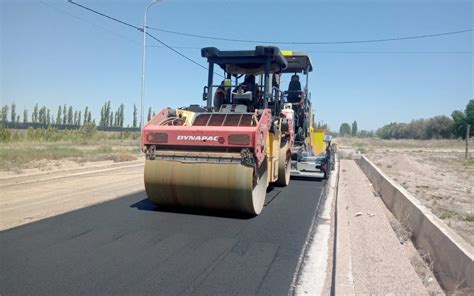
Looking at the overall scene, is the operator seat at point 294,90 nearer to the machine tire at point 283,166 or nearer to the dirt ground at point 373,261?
the machine tire at point 283,166

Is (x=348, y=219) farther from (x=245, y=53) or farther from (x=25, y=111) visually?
(x=25, y=111)

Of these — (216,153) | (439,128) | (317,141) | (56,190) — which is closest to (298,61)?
(317,141)

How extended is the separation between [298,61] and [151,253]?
30.5 ft

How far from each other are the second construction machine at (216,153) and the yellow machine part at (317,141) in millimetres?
6129

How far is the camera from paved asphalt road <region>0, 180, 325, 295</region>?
4.24 metres

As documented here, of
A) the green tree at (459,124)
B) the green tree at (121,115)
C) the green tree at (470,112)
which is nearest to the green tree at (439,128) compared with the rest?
the green tree at (459,124)

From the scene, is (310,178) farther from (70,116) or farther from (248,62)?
(70,116)

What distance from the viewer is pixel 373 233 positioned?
21.1 feet

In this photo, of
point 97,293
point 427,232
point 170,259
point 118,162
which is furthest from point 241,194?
point 118,162

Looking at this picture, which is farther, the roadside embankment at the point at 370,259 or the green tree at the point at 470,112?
the green tree at the point at 470,112

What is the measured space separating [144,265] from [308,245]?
2456mm

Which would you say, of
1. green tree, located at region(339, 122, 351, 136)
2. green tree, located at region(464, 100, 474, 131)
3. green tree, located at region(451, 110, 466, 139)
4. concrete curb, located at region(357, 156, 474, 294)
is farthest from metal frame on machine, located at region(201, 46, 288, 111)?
green tree, located at region(339, 122, 351, 136)

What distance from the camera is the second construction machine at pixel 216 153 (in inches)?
269

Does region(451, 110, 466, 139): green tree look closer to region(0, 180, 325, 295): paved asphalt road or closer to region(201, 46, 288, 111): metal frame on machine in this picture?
region(201, 46, 288, 111): metal frame on machine
